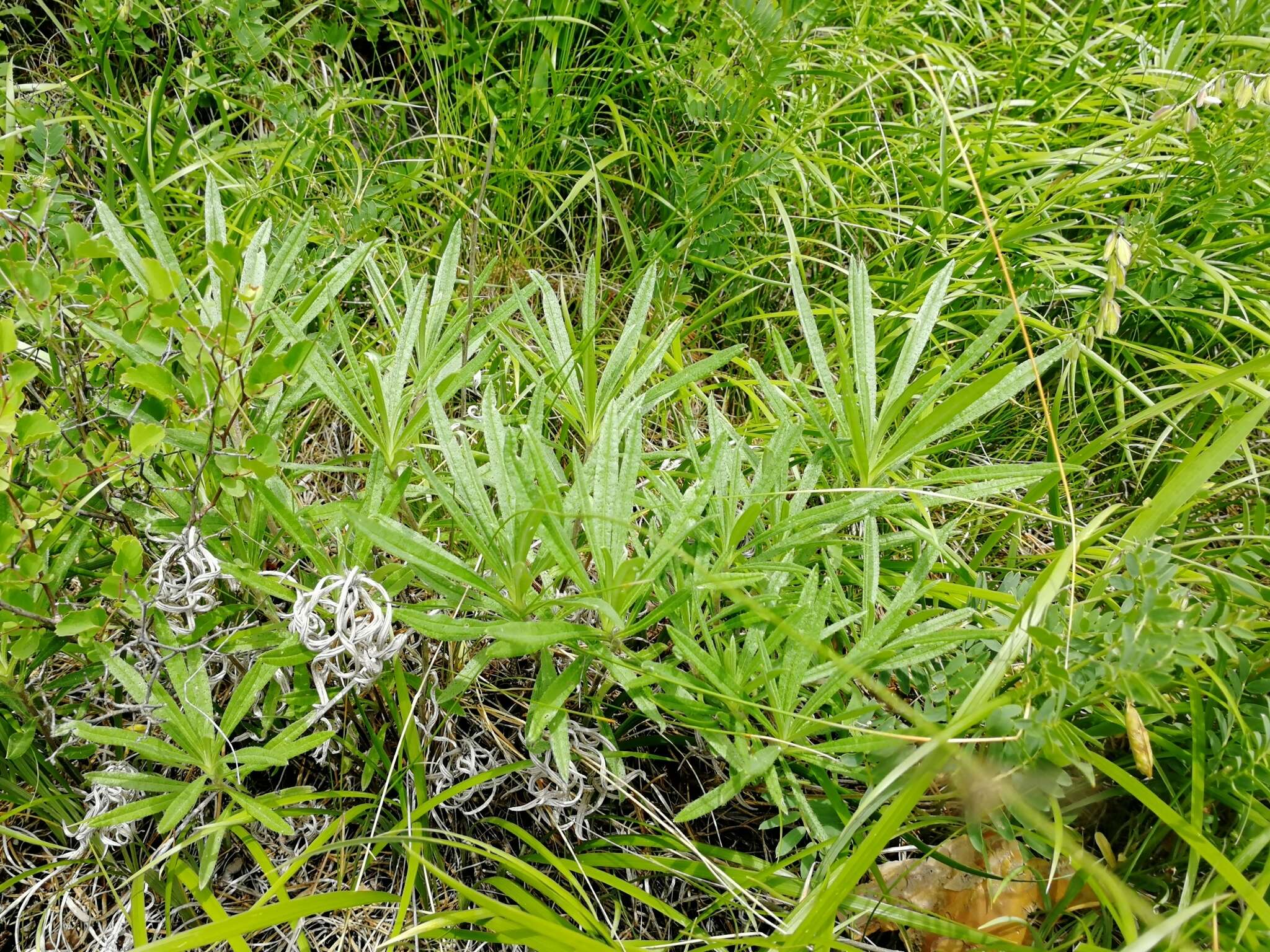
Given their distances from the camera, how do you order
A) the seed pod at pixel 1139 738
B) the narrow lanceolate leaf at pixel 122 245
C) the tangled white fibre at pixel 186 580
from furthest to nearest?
1. the narrow lanceolate leaf at pixel 122 245
2. the tangled white fibre at pixel 186 580
3. the seed pod at pixel 1139 738

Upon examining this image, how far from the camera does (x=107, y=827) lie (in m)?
1.23

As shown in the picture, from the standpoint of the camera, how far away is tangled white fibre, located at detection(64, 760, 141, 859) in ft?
4.15

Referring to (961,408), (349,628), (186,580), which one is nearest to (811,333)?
(961,408)

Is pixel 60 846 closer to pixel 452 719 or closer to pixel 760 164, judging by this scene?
pixel 452 719

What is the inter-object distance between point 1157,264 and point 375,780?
182 centimetres

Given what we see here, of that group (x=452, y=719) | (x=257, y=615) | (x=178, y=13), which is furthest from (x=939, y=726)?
(x=178, y=13)

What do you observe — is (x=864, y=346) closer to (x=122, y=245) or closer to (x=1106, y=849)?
(x=1106, y=849)

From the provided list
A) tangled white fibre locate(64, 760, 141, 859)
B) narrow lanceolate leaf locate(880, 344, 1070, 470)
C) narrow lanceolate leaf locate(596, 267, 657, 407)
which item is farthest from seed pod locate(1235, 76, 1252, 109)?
tangled white fibre locate(64, 760, 141, 859)

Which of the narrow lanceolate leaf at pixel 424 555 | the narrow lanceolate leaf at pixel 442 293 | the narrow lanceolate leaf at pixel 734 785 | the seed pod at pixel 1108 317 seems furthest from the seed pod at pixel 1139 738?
the narrow lanceolate leaf at pixel 442 293

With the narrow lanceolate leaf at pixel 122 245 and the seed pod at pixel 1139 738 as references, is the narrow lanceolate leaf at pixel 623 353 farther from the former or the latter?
the seed pod at pixel 1139 738

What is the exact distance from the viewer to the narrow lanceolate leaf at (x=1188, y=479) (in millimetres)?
1259

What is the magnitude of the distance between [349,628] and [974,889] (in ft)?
3.37

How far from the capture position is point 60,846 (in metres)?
1.37

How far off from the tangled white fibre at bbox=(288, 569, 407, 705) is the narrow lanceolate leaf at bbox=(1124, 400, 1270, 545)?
105 cm
